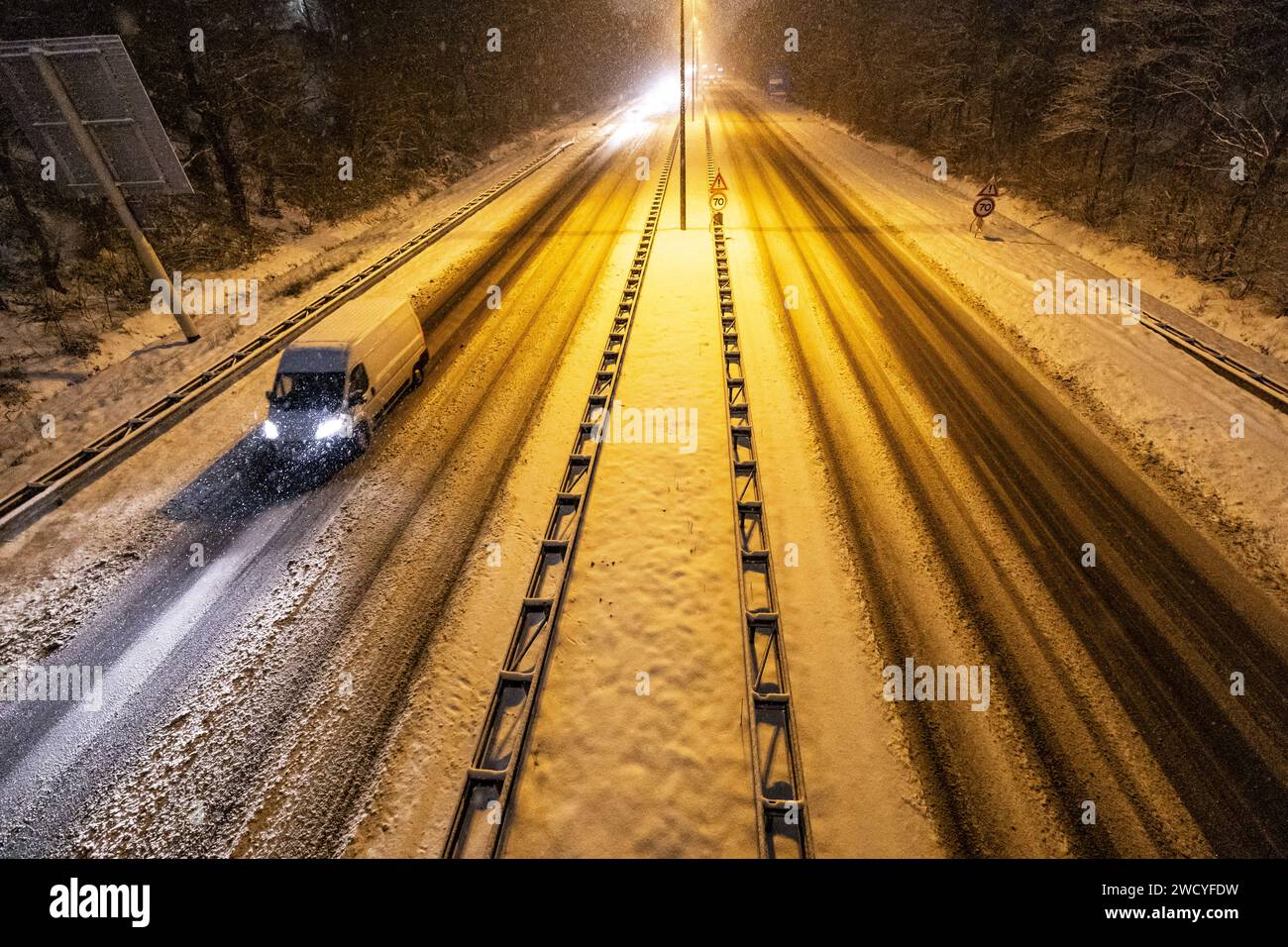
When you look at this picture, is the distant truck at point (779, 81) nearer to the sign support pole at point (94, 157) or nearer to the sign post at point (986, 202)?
the sign post at point (986, 202)

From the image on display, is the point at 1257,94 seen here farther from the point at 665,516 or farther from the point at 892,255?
the point at 665,516

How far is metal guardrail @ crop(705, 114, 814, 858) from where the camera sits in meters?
4.58

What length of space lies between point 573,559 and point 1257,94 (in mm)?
22815

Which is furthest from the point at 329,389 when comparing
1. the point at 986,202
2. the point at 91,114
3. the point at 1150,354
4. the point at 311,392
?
the point at 986,202

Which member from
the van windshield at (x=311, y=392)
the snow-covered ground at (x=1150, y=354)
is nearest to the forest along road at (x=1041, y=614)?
the snow-covered ground at (x=1150, y=354)

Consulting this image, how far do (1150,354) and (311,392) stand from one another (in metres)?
17.1

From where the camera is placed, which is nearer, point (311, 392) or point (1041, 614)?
point (1041, 614)

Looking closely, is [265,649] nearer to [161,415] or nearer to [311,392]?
[311,392]

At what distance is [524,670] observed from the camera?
6.01m

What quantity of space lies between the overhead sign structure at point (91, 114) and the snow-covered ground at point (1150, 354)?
1905 cm

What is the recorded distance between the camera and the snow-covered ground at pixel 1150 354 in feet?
25.1

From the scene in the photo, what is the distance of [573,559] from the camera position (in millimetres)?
7352
